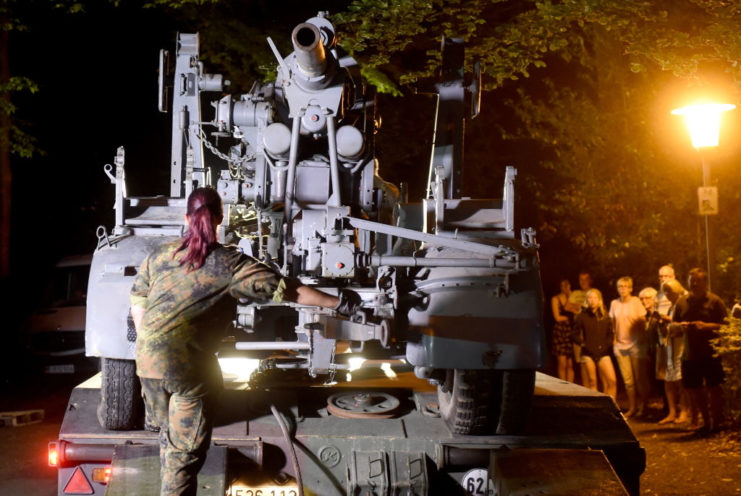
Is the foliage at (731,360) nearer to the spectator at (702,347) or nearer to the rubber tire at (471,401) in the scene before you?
the spectator at (702,347)

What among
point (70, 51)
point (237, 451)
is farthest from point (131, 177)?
point (237, 451)

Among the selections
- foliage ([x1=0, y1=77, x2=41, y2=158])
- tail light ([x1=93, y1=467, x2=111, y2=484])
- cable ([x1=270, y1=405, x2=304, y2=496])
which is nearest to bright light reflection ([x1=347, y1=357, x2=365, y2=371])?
cable ([x1=270, y1=405, x2=304, y2=496])

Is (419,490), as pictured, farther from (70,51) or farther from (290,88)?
(70,51)

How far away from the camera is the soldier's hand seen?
430 centimetres

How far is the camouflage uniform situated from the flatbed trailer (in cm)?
37

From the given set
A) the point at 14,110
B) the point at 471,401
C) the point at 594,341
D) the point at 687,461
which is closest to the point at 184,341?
the point at 471,401

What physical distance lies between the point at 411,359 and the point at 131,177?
14.8 m

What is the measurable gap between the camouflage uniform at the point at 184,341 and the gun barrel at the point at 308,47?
5.18 feet

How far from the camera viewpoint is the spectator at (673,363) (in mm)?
9469

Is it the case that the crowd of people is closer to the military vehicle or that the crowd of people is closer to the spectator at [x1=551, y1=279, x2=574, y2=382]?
the spectator at [x1=551, y1=279, x2=574, y2=382]

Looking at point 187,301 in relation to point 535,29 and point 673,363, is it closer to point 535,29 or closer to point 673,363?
point 673,363

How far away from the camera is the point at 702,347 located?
29.4ft

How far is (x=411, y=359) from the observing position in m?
4.61

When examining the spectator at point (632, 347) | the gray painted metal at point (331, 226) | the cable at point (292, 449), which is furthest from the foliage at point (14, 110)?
the cable at point (292, 449)
